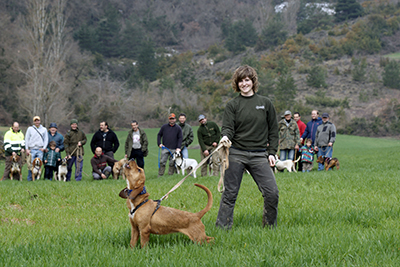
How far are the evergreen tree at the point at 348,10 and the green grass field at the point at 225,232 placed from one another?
8929 centimetres

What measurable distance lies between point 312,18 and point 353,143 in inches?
2371

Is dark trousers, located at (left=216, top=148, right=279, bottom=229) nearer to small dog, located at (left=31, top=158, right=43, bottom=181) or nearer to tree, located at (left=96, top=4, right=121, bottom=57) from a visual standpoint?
small dog, located at (left=31, top=158, right=43, bottom=181)

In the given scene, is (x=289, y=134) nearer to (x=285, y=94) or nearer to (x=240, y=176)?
(x=240, y=176)

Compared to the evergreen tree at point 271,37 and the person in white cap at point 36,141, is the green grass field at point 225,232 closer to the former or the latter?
the person in white cap at point 36,141

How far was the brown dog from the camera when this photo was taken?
4027 mm

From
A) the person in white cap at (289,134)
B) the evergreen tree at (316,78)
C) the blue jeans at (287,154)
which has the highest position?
the evergreen tree at (316,78)

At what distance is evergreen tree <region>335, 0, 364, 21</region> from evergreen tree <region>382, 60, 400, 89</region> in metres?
28.6

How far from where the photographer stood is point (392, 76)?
6300 centimetres

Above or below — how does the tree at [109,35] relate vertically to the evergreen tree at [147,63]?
above

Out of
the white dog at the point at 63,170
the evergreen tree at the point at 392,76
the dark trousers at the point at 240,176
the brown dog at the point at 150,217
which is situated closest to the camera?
the brown dog at the point at 150,217

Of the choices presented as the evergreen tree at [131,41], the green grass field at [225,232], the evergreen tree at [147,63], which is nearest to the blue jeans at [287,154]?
the green grass field at [225,232]

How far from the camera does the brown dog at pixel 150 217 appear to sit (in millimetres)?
4027

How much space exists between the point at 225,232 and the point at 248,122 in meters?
1.46

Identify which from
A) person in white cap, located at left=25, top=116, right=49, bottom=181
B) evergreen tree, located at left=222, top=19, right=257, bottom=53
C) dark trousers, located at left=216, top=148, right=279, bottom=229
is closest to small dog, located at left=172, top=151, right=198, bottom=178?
person in white cap, located at left=25, top=116, right=49, bottom=181
